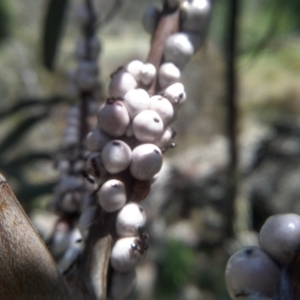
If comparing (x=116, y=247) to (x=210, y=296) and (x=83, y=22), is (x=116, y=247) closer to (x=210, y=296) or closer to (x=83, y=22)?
(x=83, y=22)

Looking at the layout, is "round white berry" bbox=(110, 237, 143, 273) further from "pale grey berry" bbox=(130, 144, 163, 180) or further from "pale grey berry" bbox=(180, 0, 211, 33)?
"pale grey berry" bbox=(180, 0, 211, 33)

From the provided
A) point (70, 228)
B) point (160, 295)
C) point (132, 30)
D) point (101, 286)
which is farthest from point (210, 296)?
point (132, 30)

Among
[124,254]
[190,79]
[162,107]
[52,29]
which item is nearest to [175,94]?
[162,107]

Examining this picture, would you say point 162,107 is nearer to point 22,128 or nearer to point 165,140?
point 165,140

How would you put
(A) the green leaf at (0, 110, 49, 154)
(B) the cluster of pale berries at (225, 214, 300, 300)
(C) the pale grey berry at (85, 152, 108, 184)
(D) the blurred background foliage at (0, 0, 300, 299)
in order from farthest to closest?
1. (D) the blurred background foliage at (0, 0, 300, 299)
2. (A) the green leaf at (0, 110, 49, 154)
3. (C) the pale grey berry at (85, 152, 108, 184)
4. (B) the cluster of pale berries at (225, 214, 300, 300)

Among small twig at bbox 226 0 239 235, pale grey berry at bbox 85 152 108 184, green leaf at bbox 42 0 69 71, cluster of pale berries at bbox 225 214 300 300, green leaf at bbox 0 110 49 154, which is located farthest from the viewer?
small twig at bbox 226 0 239 235

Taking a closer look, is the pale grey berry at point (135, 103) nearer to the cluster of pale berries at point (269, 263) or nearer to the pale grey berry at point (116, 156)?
the pale grey berry at point (116, 156)

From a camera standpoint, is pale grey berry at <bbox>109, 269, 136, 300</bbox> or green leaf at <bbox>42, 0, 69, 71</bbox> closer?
pale grey berry at <bbox>109, 269, 136, 300</bbox>

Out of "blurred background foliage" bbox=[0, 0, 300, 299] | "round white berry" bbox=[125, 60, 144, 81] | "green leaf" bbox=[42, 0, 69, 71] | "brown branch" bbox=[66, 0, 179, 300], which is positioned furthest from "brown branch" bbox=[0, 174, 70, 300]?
"blurred background foliage" bbox=[0, 0, 300, 299]
